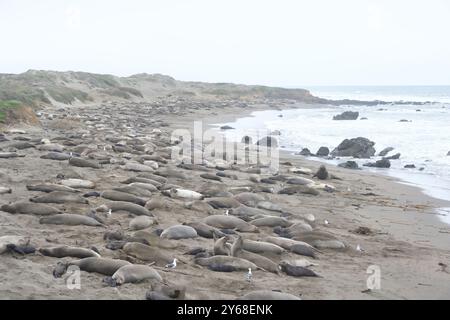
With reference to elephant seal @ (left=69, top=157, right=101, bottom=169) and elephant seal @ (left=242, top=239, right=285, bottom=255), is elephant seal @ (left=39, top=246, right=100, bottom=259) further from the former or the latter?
elephant seal @ (left=69, top=157, right=101, bottom=169)

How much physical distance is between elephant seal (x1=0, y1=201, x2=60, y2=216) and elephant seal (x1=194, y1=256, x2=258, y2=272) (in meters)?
2.78

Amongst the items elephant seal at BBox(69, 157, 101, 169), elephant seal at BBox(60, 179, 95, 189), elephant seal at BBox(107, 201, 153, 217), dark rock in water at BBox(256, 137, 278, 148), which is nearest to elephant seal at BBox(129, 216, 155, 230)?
elephant seal at BBox(107, 201, 153, 217)

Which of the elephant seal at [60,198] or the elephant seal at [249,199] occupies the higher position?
the elephant seal at [60,198]

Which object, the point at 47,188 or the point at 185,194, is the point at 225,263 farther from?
the point at 47,188

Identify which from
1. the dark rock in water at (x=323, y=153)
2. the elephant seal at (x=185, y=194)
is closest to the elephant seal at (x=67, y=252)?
the elephant seal at (x=185, y=194)

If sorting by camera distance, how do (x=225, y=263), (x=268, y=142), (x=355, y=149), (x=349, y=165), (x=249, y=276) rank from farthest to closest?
(x=268, y=142) → (x=355, y=149) → (x=349, y=165) → (x=225, y=263) → (x=249, y=276)

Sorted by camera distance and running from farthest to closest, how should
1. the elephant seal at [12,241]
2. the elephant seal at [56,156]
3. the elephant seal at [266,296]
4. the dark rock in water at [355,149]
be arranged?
the dark rock in water at [355,149] < the elephant seal at [56,156] < the elephant seal at [12,241] < the elephant seal at [266,296]

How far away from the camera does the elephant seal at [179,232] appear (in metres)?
7.45

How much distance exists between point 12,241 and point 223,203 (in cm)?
440

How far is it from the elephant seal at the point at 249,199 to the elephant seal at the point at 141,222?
8.29 ft

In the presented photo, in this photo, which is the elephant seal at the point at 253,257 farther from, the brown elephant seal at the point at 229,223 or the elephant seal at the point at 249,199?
the elephant seal at the point at 249,199

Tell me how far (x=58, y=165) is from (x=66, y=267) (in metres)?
6.80

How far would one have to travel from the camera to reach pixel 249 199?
10281mm

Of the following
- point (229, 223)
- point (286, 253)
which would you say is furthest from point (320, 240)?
point (229, 223)
